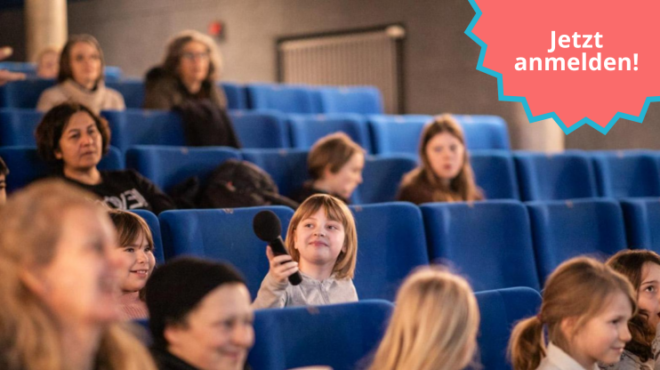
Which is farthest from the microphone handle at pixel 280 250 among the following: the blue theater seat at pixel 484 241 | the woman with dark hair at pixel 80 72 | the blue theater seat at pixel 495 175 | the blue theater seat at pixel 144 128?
the woman with dark hair at pixel 80 72

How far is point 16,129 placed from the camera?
7.36 feet

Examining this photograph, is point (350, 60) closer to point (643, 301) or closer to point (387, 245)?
→ point (387, 245)

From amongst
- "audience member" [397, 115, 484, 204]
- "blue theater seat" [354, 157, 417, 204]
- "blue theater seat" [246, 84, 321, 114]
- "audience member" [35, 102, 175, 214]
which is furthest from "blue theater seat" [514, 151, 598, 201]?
"blue theater seat" [246, 84, 321, 114]

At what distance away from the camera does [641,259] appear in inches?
56.5

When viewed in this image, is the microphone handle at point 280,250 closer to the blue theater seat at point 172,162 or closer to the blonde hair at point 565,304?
the blonde hair at point 565,304

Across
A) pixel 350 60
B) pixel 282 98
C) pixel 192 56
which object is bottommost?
pixel 282 98

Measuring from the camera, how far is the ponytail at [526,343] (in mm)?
1219

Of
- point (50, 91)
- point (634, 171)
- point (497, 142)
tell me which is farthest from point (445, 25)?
point (50, 91)

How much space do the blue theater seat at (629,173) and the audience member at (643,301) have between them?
1.26 m

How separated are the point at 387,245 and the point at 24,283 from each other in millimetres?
1125

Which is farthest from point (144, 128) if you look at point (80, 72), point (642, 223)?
point (642, 223)

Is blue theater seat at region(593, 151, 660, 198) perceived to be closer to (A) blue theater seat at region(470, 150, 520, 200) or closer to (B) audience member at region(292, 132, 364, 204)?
(A) blue theater seat at region(470, 150, 520, 200)

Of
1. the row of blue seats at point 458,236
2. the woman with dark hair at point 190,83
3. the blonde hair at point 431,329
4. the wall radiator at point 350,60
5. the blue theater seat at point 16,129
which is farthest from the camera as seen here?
the wall radiator at point 350,60

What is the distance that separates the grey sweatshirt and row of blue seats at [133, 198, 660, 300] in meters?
0.15
